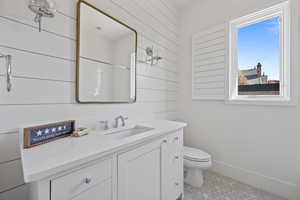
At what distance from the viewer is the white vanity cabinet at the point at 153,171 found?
2.75 ft

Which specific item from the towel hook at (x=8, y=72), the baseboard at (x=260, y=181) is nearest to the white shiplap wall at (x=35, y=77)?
the towel hook at (x=8, y=72)

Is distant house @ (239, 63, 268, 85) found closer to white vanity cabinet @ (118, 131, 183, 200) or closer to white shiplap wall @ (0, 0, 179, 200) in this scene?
white vanity cabinet @ (118, 131, 183, 200)

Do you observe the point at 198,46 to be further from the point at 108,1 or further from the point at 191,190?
the point at 191,190

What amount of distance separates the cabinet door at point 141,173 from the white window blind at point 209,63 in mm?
1441

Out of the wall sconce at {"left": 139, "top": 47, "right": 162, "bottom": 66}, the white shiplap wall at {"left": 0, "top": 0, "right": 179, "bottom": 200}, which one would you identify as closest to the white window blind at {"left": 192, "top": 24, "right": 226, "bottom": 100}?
the wall sconce at {"left": 139, "top": 47, "right": 162, "bottom": 66}

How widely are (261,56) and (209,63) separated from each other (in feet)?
2.16

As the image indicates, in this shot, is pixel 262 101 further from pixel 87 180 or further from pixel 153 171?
pixel 87 180

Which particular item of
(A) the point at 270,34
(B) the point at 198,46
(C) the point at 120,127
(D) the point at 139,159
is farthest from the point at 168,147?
(A) the point at 270,34

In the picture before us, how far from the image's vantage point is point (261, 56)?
183 cm

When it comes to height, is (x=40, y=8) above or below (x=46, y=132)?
above

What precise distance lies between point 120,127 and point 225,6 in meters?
2.34

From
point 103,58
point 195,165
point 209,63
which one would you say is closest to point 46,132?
point 103,58

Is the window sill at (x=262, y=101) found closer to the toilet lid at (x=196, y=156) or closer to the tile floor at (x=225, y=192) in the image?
the toilet lid at (x=196, y=156)

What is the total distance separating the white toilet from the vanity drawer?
4.23ft
